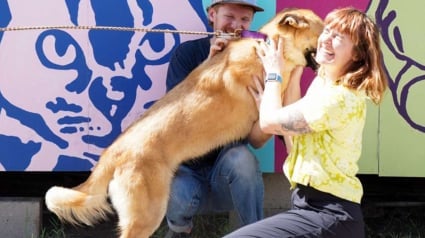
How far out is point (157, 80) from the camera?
413cm

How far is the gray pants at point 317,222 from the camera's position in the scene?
2424 mm

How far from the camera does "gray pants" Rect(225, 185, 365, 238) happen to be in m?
2.42

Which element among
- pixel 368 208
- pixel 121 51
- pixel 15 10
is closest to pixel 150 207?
pixel 121 51

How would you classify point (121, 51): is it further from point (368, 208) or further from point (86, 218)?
point (368, 208)

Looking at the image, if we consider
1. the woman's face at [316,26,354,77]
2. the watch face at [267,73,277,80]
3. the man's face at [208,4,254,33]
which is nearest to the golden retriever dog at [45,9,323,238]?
the man's face at [208,4,254,33]

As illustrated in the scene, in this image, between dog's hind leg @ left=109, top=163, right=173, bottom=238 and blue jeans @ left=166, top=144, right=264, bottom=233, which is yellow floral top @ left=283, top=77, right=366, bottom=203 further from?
dog's hind leg @ left=109, top=163, right=173, bottom=238

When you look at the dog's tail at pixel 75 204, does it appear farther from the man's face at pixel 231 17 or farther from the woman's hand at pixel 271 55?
Answer: the man's face at pixel 231 17

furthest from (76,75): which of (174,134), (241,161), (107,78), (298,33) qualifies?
(298,33)

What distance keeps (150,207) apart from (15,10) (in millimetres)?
1721

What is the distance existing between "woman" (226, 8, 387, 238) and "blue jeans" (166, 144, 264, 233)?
0.87 metres

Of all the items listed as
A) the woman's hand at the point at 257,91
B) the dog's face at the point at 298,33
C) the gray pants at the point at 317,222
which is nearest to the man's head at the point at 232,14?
the dog's face at the point at 298,33

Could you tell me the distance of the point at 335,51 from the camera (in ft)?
8.21

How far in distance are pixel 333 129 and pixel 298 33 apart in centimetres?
107

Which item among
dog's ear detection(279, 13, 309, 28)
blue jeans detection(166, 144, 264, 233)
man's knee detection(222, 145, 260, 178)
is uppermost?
dog's ear detection(279, 13, 309, 28)
